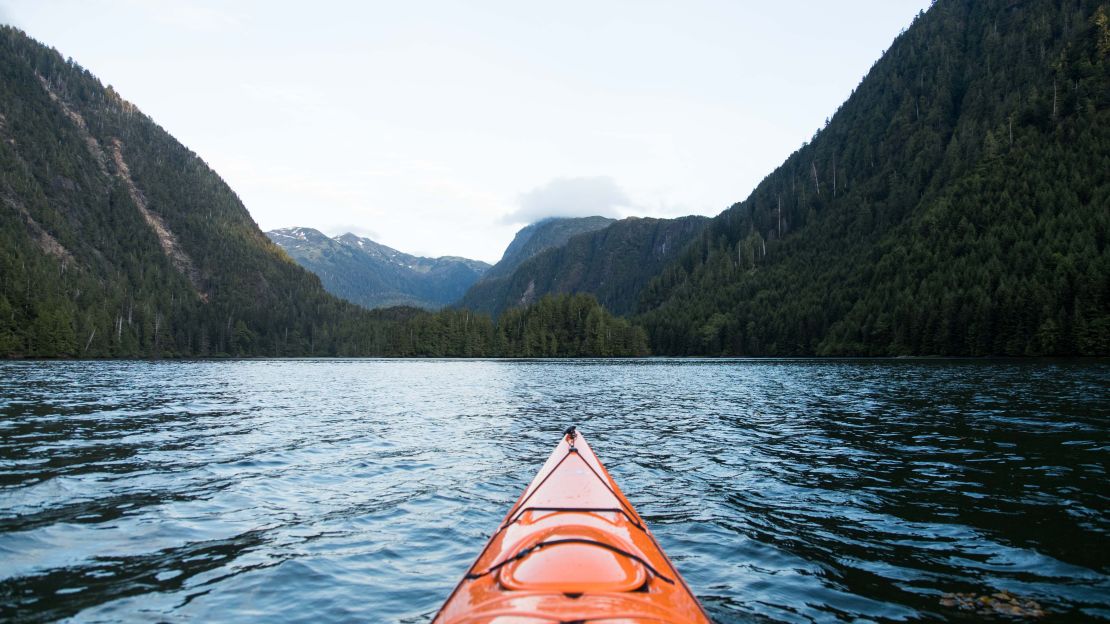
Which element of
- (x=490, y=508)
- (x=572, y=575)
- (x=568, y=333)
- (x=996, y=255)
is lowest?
(x=490, y=508)

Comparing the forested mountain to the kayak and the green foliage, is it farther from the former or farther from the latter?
the kayak

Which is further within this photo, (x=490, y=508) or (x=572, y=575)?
(x=490, y=508)

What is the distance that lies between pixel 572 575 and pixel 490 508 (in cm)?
863

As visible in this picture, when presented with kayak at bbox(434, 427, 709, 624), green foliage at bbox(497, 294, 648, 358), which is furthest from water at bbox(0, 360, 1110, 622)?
green foliage at bbox(497, 294, 648, 358)

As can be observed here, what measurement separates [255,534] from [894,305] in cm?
14296

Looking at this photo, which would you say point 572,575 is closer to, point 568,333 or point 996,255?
point 996,255

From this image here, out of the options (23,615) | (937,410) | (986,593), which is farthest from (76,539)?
(937,410)

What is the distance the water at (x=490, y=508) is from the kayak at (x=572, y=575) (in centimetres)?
185

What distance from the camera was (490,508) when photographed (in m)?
14.5

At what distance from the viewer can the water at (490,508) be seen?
912 centimetres

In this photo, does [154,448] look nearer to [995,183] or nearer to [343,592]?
[343,592]

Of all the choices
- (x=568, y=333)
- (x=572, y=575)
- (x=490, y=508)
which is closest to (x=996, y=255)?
(x=568, y=333)

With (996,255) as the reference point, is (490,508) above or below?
below

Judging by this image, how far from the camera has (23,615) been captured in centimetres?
811
